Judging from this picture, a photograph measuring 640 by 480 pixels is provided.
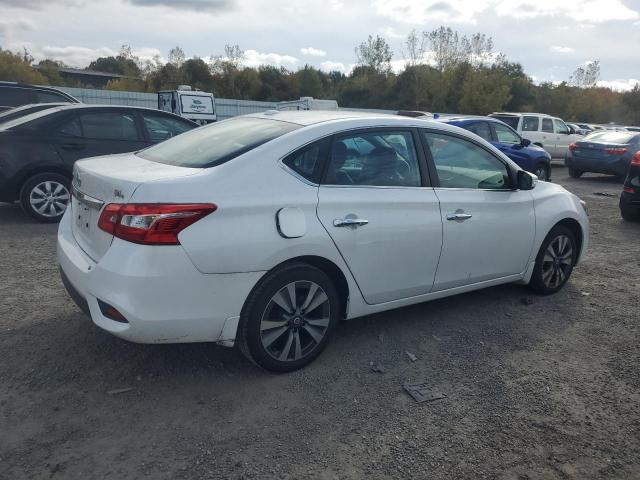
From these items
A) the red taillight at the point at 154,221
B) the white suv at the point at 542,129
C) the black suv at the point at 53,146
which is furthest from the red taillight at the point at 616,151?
the red taillight at the point at 154,221

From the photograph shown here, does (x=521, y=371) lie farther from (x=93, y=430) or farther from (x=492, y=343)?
(x=93, y=430)

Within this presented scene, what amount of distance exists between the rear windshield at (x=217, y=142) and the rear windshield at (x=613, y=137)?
13.4 meters

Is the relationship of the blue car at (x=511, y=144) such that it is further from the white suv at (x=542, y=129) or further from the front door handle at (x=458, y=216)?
the front door handle at (x=458, y=216)

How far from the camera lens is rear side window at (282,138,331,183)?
10.9 feet

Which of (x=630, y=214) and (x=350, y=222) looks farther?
(x=630, y=214)

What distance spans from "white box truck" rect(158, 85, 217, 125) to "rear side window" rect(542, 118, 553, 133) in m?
12.4

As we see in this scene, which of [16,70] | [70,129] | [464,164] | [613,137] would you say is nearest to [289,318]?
[464,164]

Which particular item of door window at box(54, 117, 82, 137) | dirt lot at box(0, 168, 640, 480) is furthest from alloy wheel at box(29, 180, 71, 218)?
dirt lot at box(0, 168, 640, 480)

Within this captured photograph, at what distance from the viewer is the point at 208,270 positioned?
2904 millimetres

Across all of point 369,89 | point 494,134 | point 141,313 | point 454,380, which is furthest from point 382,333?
point 369,89

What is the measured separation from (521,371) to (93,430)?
265 centimetres

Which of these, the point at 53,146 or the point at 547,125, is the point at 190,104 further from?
the point at 53,146

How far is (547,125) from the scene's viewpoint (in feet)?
59.3

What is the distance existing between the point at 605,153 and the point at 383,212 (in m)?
13.0
